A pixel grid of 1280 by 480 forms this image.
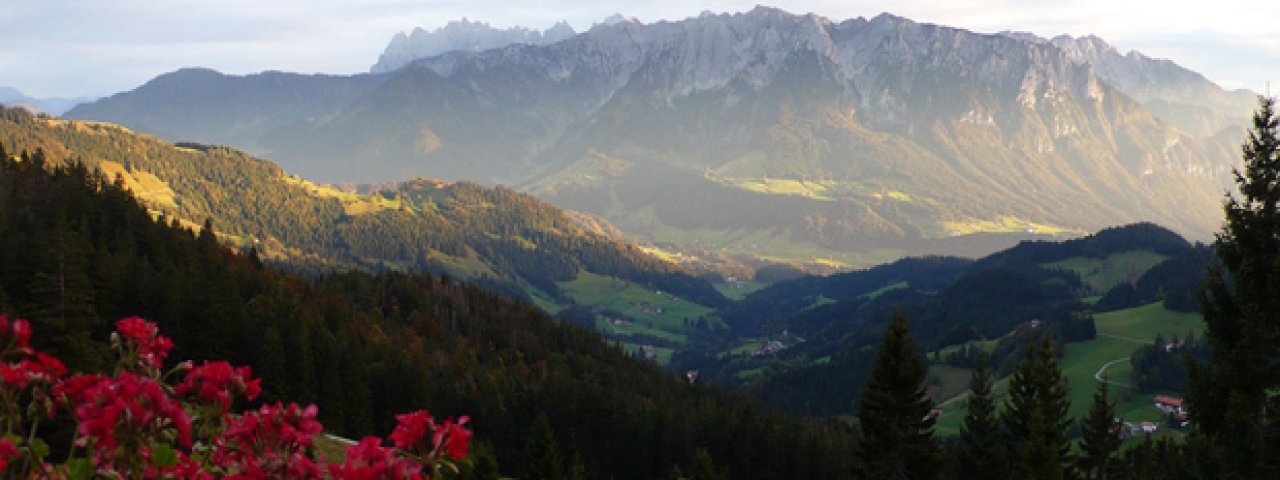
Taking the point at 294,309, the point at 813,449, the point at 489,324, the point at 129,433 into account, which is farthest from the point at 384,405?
the point at 129,433

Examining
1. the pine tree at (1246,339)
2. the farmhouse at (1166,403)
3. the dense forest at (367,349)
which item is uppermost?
the pine tree at (1246,339)

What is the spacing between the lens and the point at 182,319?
7725 cm

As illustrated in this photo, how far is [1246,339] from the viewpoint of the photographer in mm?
26344

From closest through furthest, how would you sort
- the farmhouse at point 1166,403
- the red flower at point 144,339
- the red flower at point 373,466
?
the red flower at point 373,466 < the red flower at point 144,339 < the farmhouse at point 1166,403

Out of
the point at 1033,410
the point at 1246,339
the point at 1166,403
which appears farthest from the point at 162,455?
the point at 1166,403

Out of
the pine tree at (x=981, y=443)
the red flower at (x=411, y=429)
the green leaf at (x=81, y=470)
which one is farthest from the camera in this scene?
the pine tree at (x=981, y=443)

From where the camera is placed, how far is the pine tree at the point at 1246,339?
86.0 ft

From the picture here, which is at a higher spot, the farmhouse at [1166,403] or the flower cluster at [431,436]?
the flower cluster at [431,436]

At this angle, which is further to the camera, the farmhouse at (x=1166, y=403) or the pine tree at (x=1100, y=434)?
the farmhouse at (x=1166, y=403)

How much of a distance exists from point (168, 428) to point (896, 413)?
44.7 meters

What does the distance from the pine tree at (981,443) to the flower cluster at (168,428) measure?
55403 mm

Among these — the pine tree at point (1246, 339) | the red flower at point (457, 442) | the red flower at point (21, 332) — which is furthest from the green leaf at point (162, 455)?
the pine tree at point (1246, 339)

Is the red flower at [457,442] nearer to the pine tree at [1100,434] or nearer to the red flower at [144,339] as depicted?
the red flower at [144,339]

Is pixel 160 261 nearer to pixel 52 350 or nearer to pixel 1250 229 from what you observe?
pixel 52 350
